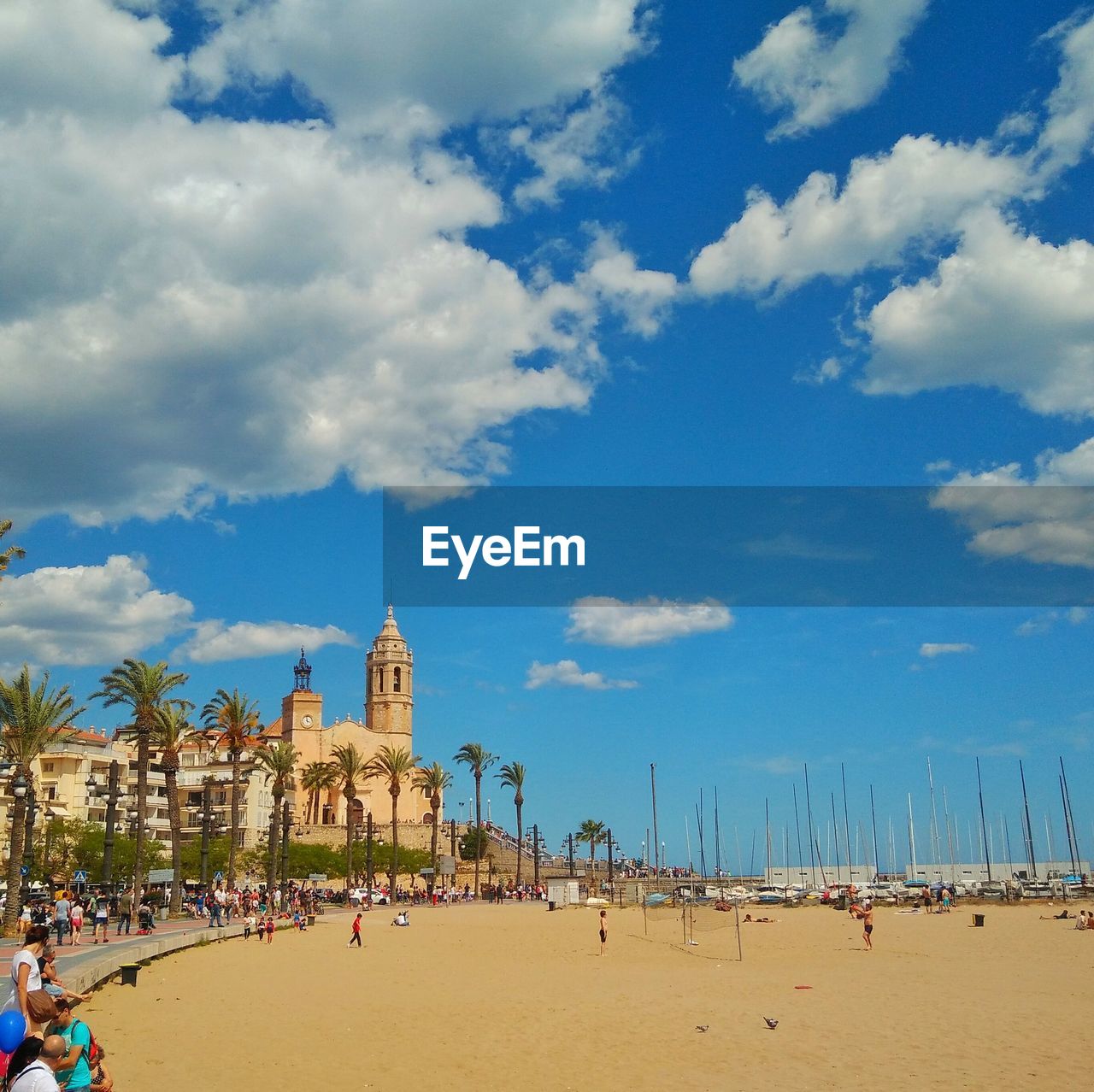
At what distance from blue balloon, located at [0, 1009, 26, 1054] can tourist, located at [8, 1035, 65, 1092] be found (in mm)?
174

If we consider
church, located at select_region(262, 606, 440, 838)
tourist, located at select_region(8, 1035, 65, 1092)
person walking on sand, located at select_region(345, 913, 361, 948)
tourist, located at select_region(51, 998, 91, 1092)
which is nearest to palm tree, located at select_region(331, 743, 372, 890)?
church, located at select_region(262, 606, 440, 838)

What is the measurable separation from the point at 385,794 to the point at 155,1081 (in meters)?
100

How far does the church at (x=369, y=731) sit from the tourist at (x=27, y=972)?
305 feet

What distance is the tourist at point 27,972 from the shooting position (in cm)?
903

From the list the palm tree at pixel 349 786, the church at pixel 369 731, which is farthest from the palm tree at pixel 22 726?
the church at pixel 369 731

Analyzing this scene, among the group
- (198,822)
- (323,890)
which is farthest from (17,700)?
(198,822)

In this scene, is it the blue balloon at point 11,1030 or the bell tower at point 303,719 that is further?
the bell tower at point 303,719

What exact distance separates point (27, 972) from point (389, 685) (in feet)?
348

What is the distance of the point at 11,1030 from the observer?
25.4 ft

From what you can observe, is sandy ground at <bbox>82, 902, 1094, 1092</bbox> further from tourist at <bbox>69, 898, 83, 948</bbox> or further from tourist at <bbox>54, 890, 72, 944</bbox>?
tourist at <bbox>54, 890, 72, 944</bbox>

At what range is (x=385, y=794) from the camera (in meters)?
111

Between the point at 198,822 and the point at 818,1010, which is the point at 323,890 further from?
the point at 818,1010

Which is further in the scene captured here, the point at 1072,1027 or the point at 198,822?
the point at 198,822

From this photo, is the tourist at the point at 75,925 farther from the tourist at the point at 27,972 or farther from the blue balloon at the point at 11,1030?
the blue balloon at the point at 11,1030
